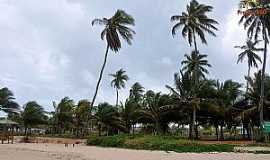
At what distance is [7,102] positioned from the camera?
7950 centimetres

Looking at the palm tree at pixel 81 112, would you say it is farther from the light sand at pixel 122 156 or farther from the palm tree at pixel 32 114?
the light sand at pixel 122 156

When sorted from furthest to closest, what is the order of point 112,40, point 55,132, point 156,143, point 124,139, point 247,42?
point 55,132
point 247,42
point 112,40
point 124,139
point 156,143

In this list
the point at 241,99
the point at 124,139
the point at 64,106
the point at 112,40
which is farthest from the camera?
the point at 64,106

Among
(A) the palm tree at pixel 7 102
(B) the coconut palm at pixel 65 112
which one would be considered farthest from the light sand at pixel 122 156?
(B) the coconut palm at pixel 65 112

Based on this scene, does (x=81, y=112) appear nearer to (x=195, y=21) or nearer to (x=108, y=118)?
(x=108, y=118)

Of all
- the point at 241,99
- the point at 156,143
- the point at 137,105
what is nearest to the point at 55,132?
the point at 137,105

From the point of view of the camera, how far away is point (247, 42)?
65.8 m

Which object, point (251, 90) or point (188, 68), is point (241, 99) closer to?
point (251, 90)

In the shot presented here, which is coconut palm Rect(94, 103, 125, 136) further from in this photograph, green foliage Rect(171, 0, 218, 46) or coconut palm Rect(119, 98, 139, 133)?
green foliage Rect(171, 0, 218, 46)

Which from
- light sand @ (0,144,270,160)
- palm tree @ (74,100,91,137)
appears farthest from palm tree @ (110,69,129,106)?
light sand @ (0,144,270,160)

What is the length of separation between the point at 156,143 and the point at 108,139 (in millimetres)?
8833

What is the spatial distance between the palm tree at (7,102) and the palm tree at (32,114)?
20.1ft

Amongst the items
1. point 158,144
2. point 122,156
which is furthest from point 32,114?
point 122,156

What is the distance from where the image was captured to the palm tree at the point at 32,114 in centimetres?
8719
